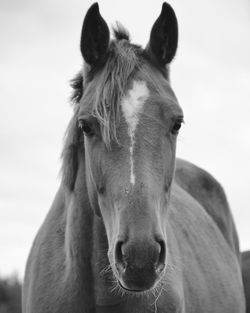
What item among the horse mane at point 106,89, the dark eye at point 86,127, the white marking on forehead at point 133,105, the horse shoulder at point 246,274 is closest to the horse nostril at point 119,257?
the white marking on forehead at point 133,105

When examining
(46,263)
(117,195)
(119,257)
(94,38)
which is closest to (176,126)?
(117,195)

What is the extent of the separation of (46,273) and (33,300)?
0.22m

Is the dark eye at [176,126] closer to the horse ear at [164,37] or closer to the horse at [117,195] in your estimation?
the horse at [117,195]

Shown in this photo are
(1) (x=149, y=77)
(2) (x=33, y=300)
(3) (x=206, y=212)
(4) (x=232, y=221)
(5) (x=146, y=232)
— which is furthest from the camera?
(4) (x=232, y=221)

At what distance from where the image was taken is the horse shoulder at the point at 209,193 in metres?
7.58

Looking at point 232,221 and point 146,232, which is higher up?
point 146,232

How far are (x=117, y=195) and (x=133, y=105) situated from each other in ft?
2.05

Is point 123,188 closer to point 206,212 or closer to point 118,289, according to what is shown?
point 118,289

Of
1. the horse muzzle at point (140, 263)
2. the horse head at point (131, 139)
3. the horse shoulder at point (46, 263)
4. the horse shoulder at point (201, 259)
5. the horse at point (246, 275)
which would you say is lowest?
the horse at point (246, 275)

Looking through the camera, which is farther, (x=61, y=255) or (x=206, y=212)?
(x=206, y=212)

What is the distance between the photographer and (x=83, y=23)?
4238 millimetres

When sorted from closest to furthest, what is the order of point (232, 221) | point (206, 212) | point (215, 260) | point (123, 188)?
point (123, 188), point (215, 260), point (206, 212), point (232, 221)

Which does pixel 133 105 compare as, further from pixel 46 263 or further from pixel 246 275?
pixel 246 275

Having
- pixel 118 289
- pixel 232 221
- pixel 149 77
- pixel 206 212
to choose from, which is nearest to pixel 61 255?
pixel 118 289
